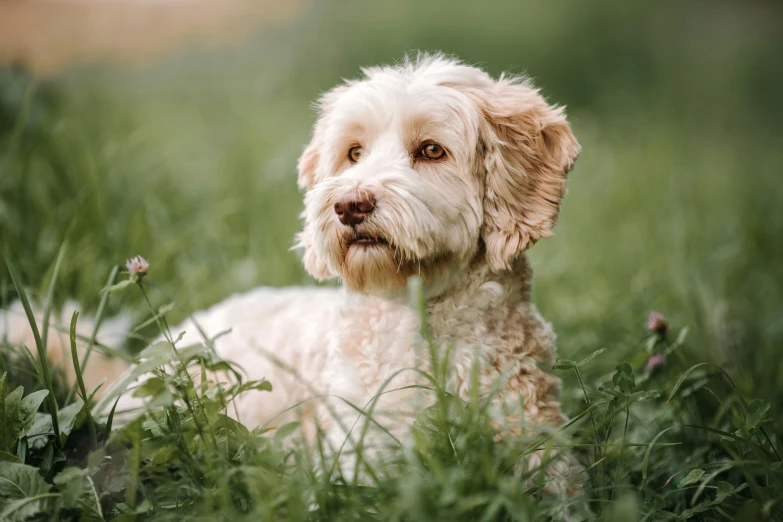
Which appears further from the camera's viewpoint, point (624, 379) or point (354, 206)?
point (354, 206)

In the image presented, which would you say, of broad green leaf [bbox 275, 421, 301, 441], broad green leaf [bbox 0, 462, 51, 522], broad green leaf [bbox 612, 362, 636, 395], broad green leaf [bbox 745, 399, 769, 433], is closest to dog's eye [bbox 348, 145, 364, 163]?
broad green leaf [bbox 275, 421, 301, 441]

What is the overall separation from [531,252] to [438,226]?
11.8ft

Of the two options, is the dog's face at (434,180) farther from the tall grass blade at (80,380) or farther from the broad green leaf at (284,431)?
the tall grass blade at (80,380)

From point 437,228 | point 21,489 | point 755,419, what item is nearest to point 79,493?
point 21,489

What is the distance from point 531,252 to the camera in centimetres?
565

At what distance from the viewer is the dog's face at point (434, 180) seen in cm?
219

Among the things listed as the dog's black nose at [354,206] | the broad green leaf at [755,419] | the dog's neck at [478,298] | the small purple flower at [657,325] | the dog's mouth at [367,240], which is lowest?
the broad green leaf at [755,419]

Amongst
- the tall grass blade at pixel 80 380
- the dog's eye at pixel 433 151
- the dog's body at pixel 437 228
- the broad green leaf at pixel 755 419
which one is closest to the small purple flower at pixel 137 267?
the tall grass blade at pixel 80 380

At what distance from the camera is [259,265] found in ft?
14.9

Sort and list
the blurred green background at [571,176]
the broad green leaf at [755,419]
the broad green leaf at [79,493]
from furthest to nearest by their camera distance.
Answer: the blurred green background at [571,176]
the broad green leaf at [755,419]
the broad green leaf at [79,493]

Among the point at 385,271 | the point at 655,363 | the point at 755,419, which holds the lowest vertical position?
the point at 755,419

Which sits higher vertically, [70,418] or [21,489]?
[70,418]

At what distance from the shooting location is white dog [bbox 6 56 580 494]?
222cm

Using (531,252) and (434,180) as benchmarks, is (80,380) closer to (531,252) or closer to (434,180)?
(434,180)
